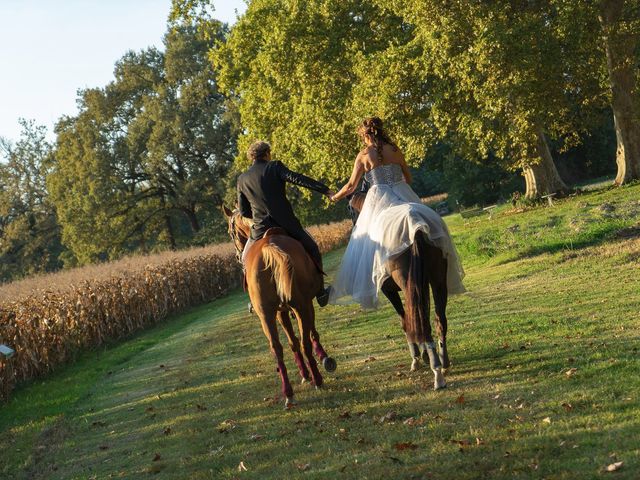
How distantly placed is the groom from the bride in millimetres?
409

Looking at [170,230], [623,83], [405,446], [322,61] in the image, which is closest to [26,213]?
[170,230]

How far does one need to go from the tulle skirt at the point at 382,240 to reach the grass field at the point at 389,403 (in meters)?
1.06

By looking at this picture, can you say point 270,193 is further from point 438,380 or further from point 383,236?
point 438,380

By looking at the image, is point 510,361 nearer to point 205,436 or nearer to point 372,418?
point 372,418

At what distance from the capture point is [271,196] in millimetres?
8539

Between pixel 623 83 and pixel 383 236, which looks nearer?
pixel 383 236

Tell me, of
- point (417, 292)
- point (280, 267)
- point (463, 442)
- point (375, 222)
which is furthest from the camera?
point (375, 222)

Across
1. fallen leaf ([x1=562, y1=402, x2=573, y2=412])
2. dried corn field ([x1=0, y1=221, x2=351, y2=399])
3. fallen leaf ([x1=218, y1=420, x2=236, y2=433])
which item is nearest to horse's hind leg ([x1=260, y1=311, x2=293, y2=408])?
fallen leaf ([x1=218, y1=420, x2=236, y2=433])

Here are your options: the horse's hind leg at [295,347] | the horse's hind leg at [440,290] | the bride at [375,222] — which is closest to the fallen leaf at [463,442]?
the horse's hind leg at [440,290]

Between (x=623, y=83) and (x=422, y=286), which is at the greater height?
(x=623, y=83)

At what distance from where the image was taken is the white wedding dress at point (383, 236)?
295 inches

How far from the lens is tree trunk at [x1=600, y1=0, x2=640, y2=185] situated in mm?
21234

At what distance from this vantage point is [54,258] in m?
69.6

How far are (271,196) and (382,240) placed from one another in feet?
5.27
